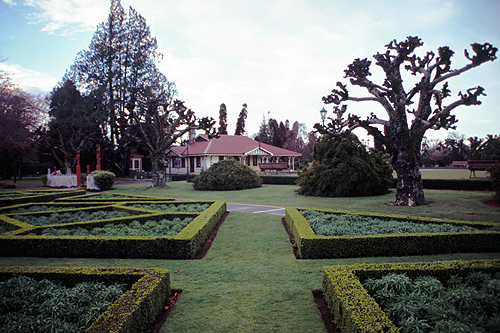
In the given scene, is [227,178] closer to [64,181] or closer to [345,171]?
[345,171]

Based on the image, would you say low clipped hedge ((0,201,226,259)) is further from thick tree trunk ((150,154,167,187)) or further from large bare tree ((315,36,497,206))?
thick tree trunk ((150,154,167,187))

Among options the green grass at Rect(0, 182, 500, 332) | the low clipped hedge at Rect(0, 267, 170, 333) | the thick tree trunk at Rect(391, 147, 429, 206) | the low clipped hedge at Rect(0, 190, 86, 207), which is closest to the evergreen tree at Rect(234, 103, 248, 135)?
the low clipped hedge at Rect(0, 190, 86, 207)

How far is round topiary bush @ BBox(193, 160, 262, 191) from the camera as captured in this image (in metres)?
22.0

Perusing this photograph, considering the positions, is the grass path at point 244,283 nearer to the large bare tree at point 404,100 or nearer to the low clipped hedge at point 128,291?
the low clipped hedge at point 128,291

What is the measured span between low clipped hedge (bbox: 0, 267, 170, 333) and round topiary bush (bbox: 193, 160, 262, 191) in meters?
17.7

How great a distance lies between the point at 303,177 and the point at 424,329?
1519cm

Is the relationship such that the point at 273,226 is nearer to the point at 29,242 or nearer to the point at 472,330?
the point at 29,242

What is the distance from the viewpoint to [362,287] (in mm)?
3533

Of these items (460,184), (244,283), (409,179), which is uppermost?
(409,179)

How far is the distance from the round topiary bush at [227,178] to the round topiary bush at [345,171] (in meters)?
5.64

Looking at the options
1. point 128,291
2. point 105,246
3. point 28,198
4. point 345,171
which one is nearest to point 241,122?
point 345,171

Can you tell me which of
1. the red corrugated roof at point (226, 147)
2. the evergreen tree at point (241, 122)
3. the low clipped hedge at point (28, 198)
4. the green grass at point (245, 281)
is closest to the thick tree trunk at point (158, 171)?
the low clipped hedge at point (28, 198)

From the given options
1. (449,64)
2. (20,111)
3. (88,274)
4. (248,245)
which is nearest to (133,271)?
(88,274)

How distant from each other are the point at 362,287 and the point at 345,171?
43.6 feet
